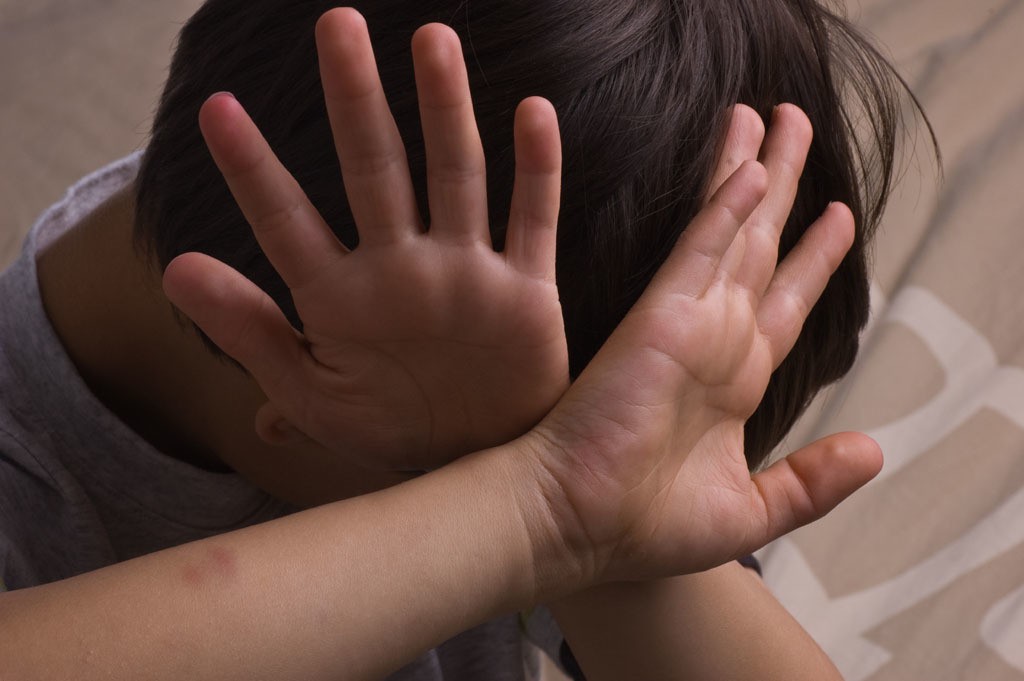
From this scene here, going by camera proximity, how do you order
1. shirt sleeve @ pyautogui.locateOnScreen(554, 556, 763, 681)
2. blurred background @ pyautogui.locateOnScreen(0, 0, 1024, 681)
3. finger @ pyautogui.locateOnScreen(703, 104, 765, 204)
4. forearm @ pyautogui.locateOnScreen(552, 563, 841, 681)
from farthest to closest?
blurred background @ pyautogui.locateOnScreen(0, 0, 1024, 681)
shirt sleeve @ pyautogui.locateOnScreen(554, 556, 763, 681)
forearm @ pyautogui.locateOnScreen(552, 563, 841, 681)
finger @ pyautogui.locateOnScreen(703, 104, 765, 204)

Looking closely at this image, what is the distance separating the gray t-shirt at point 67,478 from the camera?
655 mm

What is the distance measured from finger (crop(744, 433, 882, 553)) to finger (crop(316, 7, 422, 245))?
0.79ft

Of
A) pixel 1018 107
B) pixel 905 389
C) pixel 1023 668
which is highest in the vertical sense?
pixel 1018 107

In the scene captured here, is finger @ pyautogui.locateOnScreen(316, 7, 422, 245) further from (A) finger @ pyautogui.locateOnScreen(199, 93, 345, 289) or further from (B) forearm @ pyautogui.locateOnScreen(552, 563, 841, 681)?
(B) forearm @ pyautogui.locateOnScreen(552, 563, 841, 681)

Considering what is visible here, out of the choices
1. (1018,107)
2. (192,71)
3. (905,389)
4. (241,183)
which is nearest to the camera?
(241,183)

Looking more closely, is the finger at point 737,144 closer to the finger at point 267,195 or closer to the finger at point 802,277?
the finger at point 802,277

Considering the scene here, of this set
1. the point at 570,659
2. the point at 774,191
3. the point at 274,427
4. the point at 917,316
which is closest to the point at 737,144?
the point at 774,191

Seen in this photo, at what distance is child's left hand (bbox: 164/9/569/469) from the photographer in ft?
1.35

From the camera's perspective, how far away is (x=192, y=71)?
0.57 m

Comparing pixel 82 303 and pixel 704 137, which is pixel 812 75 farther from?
pixel 82 303

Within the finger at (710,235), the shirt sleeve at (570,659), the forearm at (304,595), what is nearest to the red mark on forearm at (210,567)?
the forearm at (304,595)

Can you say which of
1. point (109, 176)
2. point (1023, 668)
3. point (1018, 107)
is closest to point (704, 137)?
point (109, 176)

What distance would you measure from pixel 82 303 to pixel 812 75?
456 millimetres

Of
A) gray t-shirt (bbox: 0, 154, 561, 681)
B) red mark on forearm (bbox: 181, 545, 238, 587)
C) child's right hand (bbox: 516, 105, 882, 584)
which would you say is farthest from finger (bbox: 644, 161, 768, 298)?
gray t-shirt (bbox: 0, 154, 561, 681)
